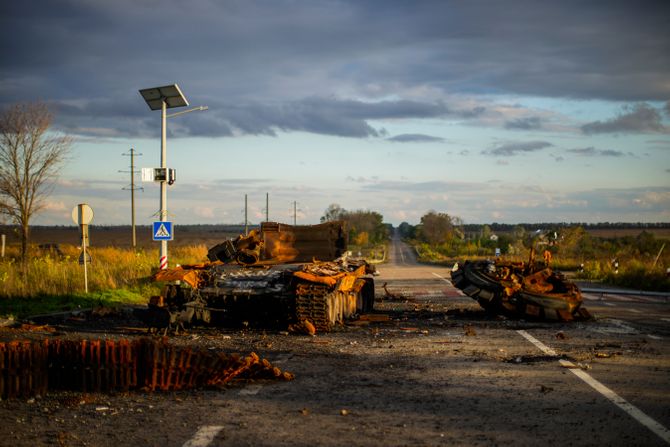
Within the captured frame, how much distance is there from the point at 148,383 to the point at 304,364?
8.60ft

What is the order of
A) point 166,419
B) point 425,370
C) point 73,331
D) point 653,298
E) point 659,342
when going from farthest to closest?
point 653,298
point 73,331
point 659,342
point 425,370
point 166,419

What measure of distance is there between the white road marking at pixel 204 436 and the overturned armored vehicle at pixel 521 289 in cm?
1088

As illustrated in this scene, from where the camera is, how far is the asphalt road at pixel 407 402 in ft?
22.0

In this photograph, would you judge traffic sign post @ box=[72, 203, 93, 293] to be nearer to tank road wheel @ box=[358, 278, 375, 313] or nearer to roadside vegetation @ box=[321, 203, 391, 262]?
tank road wheel @ box=[358, 278, 375, 313]

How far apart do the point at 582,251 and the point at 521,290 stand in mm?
45994

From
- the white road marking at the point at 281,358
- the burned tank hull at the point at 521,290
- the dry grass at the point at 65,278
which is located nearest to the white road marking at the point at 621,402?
the white road marking at the point at 281,358

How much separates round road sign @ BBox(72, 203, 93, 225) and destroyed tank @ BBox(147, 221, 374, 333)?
228 inches

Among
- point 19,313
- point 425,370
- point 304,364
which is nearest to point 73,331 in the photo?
point 19,313

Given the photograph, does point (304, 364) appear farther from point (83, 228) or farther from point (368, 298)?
point (83, 228)

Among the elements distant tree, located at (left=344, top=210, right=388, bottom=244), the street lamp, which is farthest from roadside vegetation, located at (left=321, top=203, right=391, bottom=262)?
the street lamp

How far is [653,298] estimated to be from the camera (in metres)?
25.0

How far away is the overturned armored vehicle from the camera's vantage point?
16.5m

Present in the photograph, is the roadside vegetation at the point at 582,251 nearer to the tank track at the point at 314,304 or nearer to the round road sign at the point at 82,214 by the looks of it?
the tank track at the point at 314,304

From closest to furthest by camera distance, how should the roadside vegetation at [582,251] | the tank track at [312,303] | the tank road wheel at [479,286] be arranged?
the tank track at [312,303]
the tank road wheel at [479,286]
the roadside vegetation at [582,251]
